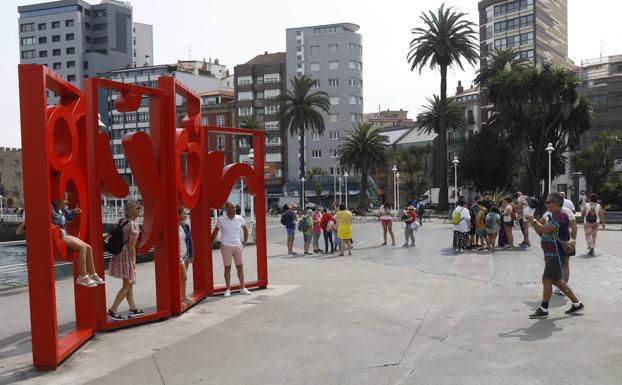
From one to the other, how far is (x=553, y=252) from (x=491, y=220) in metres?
8.81

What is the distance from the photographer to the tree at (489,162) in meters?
57.5

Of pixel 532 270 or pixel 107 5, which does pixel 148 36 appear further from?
pixel 532 270

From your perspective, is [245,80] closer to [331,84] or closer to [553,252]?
[331,84]

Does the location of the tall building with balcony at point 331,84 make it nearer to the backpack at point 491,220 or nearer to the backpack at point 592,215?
the backpack at point 491,220

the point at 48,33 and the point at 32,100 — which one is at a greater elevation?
the point at 48,33

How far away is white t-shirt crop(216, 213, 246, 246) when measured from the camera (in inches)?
389

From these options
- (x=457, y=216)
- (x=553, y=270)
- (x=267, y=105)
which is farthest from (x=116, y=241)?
(x=267, y=105)

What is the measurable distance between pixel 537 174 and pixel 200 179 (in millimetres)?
38275

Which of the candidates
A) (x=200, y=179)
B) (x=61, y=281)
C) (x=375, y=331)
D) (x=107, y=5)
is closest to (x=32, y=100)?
(x=200, y=179)

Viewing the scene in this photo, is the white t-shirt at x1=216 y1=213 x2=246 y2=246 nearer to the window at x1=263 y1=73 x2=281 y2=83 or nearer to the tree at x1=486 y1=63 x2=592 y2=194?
the tree at x1=486 y1=63 x2=592 y2=194

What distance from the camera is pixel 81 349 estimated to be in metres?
6.64

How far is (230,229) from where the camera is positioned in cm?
991

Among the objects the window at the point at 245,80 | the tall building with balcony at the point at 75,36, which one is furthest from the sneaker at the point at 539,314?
the tall building with balcony at the point at 75,36

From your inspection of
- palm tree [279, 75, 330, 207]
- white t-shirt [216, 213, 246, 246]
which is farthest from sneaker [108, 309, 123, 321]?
palm tree [279, 75, 330, 207]
